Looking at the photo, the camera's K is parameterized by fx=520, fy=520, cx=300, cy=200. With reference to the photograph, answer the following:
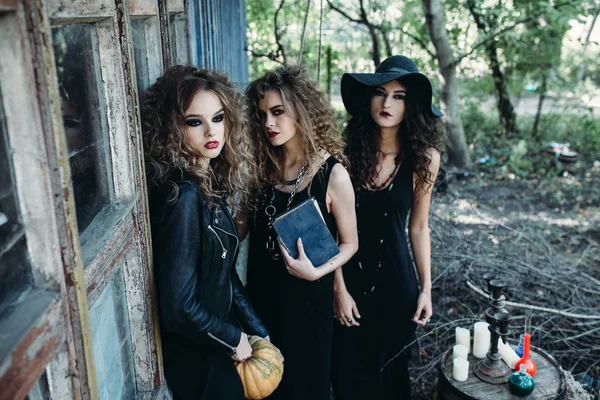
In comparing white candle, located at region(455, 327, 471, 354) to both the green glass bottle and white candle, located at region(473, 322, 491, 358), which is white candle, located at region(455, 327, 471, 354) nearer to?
white candle, located at region(473, 322, 491, 358)

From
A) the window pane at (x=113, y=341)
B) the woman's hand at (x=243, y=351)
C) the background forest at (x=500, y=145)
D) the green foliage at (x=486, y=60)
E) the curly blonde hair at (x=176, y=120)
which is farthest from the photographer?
the green foliage at (x=486, y=60)

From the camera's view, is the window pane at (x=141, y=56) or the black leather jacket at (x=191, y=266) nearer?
the black leather jacket at (x=191, y=266)

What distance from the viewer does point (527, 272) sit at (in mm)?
4750

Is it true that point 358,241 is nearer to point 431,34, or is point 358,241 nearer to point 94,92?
point 94,92

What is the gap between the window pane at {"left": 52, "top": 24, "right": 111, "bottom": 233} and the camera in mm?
1331

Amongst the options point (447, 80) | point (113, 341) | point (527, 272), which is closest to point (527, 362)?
point (527, 272)

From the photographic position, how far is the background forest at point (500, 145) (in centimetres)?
436

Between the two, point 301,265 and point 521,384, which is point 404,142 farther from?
point 521,384

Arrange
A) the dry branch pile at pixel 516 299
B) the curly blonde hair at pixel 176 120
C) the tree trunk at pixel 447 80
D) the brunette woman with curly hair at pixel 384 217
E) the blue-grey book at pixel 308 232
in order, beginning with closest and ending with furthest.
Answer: the curly blonde hair at pixel 176 120
the blue-grey book at pixel 308 232
the brunette woman with curly hair at pixel 384 217
the dry branch pile at pixel 516 299
the tree trunk at pixel 447 80

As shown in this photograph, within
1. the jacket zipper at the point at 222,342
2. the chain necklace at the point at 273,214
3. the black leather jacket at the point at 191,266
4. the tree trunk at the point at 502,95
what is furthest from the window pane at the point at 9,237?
the tree trunk at the point at 502,95

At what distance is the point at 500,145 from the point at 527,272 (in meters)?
7.02

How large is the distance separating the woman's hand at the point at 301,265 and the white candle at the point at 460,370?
3.44 ft

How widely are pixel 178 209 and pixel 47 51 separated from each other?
0.92 meters

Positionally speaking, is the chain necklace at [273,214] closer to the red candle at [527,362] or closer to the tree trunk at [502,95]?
the red candle at [527,362]
